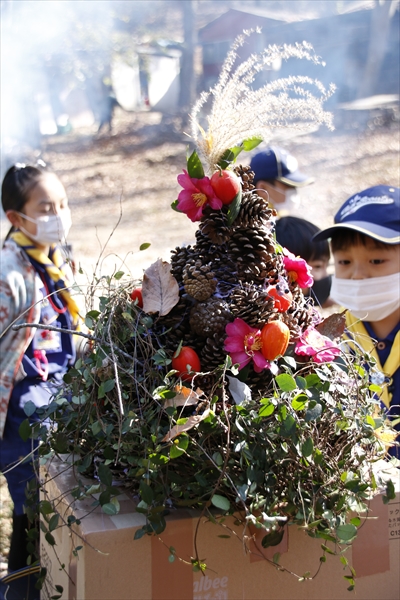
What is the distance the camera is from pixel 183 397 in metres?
1.05

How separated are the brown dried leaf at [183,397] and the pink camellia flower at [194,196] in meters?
0.33

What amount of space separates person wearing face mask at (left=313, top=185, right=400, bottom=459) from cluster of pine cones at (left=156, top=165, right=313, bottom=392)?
73 centimetres

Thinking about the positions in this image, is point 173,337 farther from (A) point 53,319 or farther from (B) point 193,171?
(A) point 53,319

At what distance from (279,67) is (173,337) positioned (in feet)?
46.8

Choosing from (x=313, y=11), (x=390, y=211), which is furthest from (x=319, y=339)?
(x=313, y=11)

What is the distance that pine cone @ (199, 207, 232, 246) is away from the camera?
3.90 ft

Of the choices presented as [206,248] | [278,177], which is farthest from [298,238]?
[206,248]

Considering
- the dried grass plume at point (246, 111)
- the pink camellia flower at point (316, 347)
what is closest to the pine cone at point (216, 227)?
the dried grass plume at point (246, 111)

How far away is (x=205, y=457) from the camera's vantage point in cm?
105

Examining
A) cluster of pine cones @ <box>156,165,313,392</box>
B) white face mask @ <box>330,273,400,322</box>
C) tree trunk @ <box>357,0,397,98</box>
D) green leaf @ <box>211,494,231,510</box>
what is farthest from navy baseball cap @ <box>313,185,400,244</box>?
tree trunk @ <box>357,0,397,98</box>

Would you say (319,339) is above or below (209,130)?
below

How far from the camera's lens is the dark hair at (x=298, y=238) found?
2.53 m

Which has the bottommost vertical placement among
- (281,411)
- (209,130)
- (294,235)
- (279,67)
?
(281,411)

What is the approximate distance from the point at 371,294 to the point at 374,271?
0.27 ft
